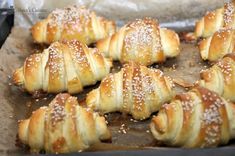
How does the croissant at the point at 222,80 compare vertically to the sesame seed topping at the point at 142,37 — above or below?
below

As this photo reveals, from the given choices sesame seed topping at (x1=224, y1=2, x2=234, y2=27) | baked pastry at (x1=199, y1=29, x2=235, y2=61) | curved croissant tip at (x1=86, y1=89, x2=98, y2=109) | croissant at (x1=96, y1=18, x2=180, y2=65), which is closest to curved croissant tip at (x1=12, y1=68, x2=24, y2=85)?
curved croissant tip at (x1=86, y1=89, x2=98, y2=109)

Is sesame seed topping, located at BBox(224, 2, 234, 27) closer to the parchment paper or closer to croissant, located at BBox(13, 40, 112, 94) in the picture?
the parchment paper

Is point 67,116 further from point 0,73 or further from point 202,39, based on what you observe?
point 202,39

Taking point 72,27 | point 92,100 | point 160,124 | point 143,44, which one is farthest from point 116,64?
point 160,124

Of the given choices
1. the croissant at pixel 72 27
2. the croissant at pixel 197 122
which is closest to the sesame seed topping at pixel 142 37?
the croissant at pixel 72 27

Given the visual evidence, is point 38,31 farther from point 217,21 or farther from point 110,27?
point 217,21

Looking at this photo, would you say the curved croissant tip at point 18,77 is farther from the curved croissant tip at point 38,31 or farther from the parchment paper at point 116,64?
the curved croissant tip at point 38,31
